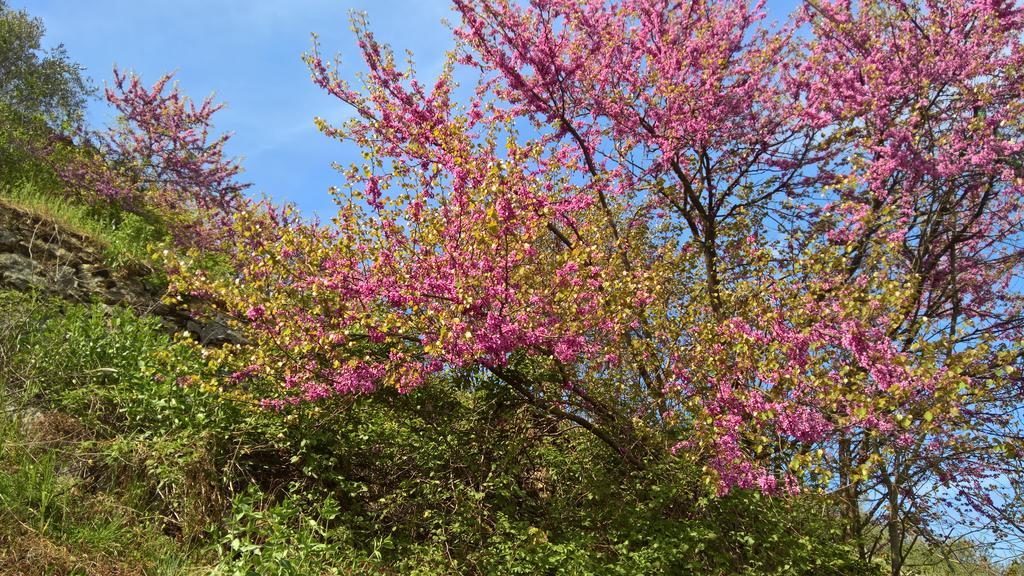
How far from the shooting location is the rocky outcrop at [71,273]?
796 centimetres

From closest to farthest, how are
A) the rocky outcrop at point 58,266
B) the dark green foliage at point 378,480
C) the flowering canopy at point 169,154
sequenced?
the dark green foliage at point 378,480
the rocky outcrop at point 58,266
the flowering canopy at point 169,154

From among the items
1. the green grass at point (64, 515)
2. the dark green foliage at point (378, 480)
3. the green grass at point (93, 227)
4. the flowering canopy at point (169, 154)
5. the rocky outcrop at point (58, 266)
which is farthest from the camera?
the flowering canopy at point (169, 154)

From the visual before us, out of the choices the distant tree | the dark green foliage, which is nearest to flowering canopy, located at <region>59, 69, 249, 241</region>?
the distant tree

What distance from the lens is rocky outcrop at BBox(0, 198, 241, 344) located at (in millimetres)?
7965

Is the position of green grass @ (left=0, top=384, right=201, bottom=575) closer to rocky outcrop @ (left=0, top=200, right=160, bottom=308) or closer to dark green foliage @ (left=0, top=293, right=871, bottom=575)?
dark green foliage @ (left=0, top=293, right=871, bottom=575)

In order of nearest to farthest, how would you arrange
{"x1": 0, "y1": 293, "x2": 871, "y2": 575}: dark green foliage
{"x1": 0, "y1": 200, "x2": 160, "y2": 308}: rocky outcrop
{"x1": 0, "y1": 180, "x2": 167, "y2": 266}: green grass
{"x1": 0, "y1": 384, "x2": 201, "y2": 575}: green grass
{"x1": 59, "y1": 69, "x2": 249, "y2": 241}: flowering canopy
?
{"x1": 0, "y1": 384, "x2": 201, "y2": 575}: green grass
{"x1": 0, "y1": 293, "x2": 871, "y2": 575}: dark green foliage
{"x1": 0, "y1": 200, "x2": 160, "y2": 308}: rocky outcrop
{"x1": 0, "y1": 180, "x2": 167, "y2": 266}: green grass
{"x1": 59, "y1": 69, "x2": 249, "y2": 241}: flowering canopy

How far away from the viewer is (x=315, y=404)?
20.1 feet

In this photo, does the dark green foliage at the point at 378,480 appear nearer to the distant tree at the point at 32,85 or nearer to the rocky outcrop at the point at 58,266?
the rocky outcrop at the point at 58,266

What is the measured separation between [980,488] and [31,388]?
10.5 m

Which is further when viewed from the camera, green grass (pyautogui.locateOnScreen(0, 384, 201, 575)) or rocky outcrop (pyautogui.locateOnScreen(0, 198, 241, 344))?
rocky outcrop (pyautogui.locateOnScreen(0, 198, 241, 344))

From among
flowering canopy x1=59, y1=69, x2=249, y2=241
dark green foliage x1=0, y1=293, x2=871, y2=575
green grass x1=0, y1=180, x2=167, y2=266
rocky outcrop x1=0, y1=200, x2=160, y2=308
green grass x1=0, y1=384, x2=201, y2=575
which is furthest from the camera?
flowering canopy x1=59, y1=69, x2=249, y2=241

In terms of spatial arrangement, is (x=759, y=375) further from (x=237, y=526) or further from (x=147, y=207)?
(x=147, y=207)

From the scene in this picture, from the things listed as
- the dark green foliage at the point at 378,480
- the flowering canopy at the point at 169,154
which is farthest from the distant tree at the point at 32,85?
the dark green foliage at the point at 378,480

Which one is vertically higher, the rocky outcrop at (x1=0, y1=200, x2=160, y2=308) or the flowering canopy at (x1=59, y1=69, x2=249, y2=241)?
the flowering canopy at (x1=59, y1=69, x2=249, y2=241)
